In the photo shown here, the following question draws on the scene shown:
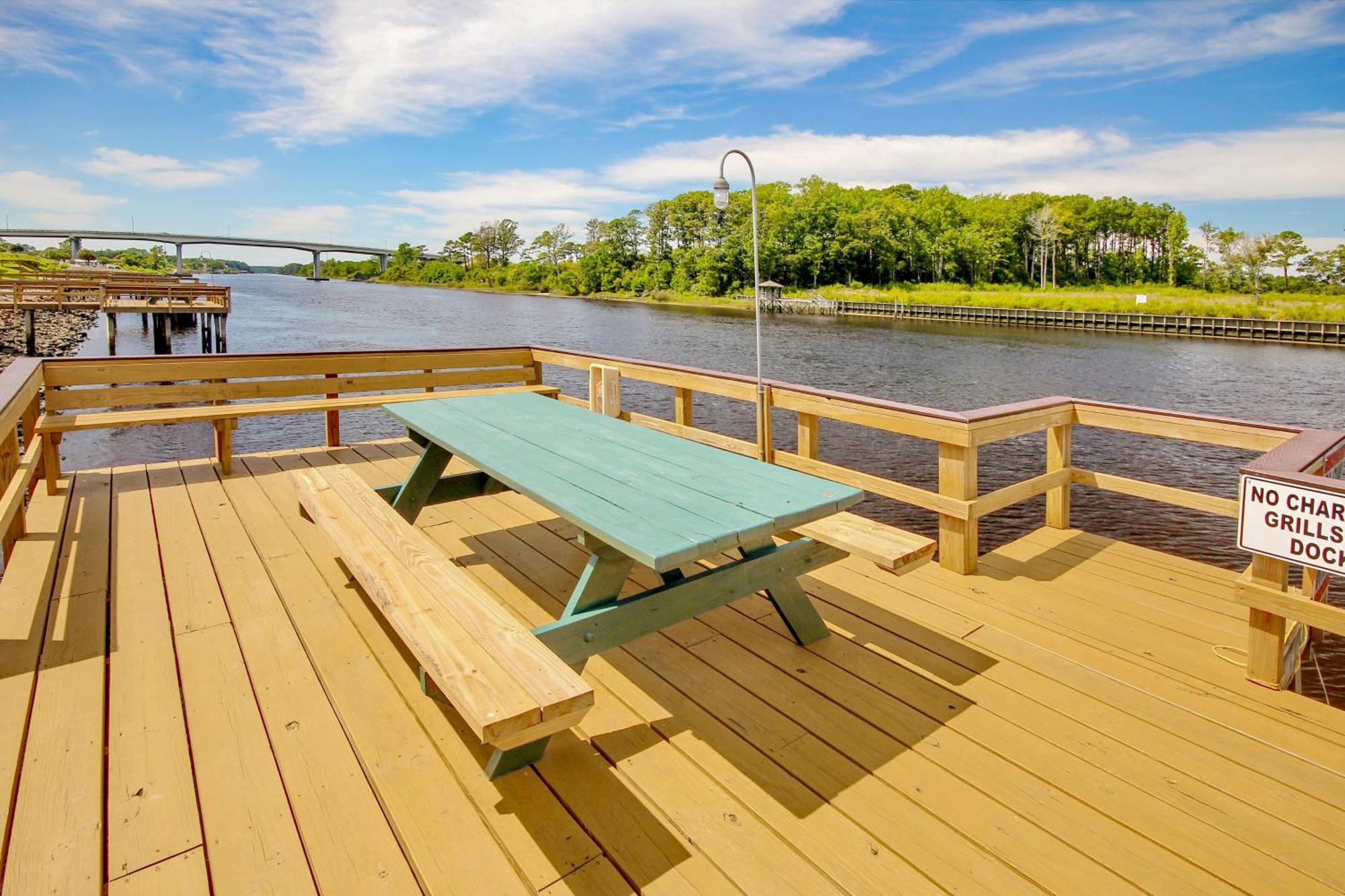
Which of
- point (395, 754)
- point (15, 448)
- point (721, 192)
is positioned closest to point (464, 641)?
point (395, 754)

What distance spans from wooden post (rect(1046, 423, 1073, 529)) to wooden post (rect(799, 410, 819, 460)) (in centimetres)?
118

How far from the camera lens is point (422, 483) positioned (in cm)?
350

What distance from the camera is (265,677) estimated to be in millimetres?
2373

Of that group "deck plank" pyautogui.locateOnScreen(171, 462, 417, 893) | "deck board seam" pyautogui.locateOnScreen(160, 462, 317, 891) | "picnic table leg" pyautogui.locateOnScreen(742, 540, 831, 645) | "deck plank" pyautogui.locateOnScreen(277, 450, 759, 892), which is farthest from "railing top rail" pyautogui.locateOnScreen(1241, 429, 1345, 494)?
"deck board seam" pyautogui.locateOnScreen(160, 462, 317, 891)

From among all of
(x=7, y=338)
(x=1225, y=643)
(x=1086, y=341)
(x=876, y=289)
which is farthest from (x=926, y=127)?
(x=1225, y=643)

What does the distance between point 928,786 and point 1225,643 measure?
1616 millimetres

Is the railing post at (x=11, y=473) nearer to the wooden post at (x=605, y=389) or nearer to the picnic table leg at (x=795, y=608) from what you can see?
the wooden post at (x=605, y=389)

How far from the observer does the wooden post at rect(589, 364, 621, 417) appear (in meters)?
5.30

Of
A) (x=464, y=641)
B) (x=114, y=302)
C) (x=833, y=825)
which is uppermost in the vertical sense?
(x=114, y=302)

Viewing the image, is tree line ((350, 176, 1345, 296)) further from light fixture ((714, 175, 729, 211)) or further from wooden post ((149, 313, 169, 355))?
light fixture ((714, 175, 729, 211))

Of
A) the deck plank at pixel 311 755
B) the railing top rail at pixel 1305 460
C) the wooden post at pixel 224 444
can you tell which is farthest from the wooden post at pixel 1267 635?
the wooden post at pixel 224 444

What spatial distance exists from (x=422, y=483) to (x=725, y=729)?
206 cm

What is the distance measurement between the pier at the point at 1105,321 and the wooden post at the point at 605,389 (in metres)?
41.2

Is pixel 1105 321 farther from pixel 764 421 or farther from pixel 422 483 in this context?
pixel 422 483
